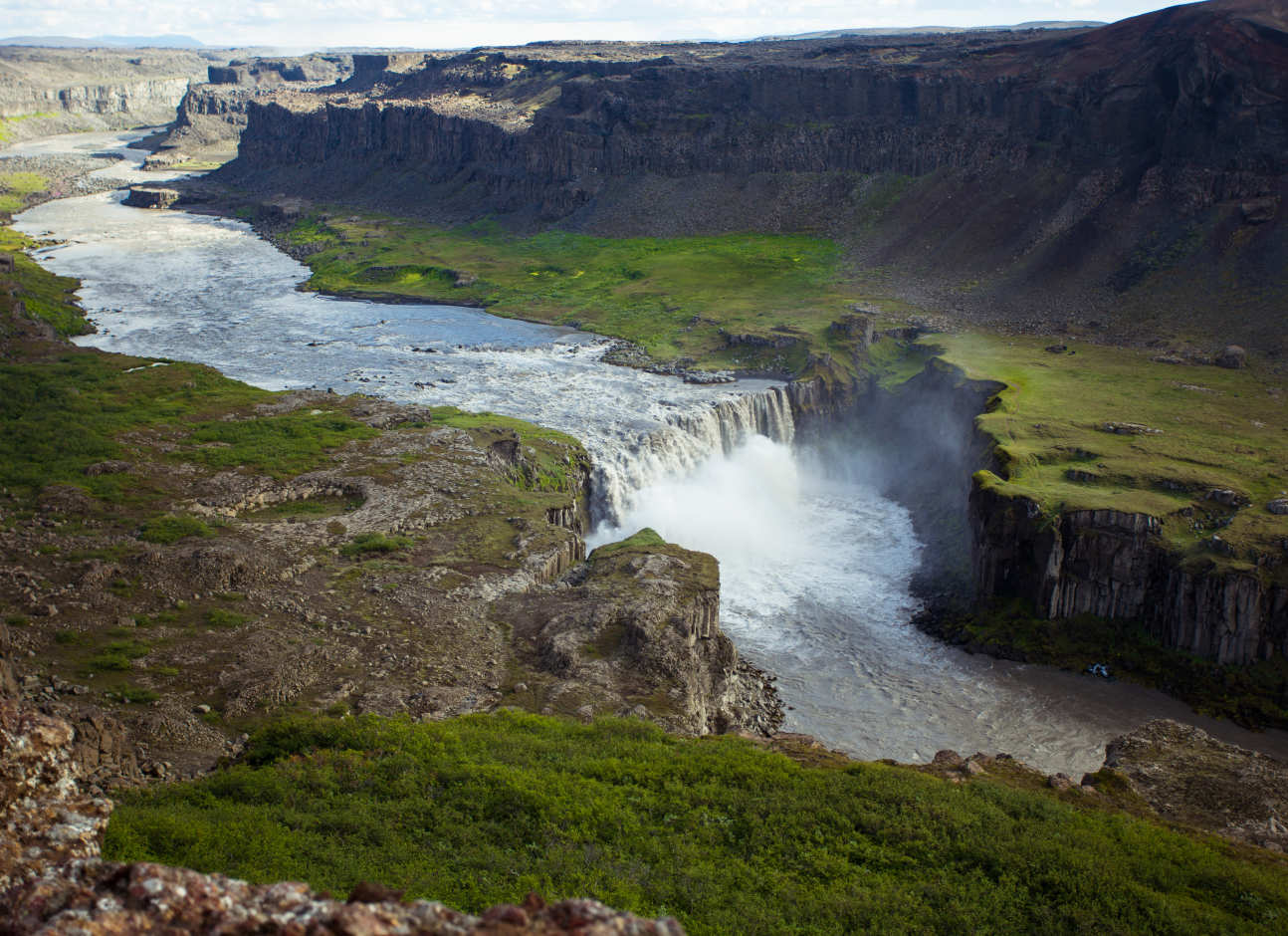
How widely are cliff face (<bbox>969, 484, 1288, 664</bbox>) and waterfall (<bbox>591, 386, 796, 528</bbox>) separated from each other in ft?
65.0

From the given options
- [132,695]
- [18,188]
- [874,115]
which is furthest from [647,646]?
[18,188]

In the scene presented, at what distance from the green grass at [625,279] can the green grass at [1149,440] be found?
65.7 ft

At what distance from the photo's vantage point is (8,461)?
46688 mm

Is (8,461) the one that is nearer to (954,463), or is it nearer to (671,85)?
(954,463)

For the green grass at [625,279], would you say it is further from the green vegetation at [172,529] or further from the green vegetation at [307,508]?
the green vegetation at [172,529]

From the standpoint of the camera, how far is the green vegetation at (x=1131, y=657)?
40.6 m

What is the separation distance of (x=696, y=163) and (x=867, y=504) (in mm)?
80935

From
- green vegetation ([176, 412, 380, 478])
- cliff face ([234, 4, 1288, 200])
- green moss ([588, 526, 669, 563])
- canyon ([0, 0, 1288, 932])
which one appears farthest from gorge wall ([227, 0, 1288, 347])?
green vegetation ([176, 412, 380, 478])

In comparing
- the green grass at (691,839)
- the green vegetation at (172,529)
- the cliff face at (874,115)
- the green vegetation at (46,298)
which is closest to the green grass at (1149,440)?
the green grass at (691,839)

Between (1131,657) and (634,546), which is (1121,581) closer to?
(1131,657)

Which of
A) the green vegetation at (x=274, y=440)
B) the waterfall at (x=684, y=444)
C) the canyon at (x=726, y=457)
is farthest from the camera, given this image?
the waterfall at (x=684, y=444)

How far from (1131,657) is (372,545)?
32761 millimetres

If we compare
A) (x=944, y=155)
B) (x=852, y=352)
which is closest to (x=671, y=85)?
(x=944, y=155)

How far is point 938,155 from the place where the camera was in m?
115
